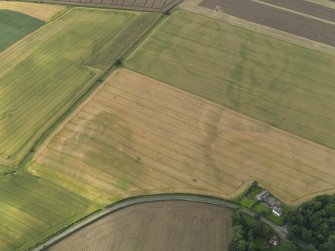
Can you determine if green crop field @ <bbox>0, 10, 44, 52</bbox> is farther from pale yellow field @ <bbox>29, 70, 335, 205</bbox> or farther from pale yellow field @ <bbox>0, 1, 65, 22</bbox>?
pale yellow field @ <bbox>29, 70, 335, 205</bbox>

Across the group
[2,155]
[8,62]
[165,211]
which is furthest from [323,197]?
[8,62]

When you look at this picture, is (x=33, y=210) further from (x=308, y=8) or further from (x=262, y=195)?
(x=308, y=8)

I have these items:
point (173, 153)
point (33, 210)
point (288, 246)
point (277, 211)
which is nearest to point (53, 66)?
point (173, 153)

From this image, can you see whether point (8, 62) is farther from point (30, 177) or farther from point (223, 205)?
point (223, 205)

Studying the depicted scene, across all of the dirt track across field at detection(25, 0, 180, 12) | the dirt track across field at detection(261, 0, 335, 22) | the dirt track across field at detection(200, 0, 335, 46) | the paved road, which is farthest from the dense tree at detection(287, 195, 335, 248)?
the dirt track across field at detection(25, 0, 180, 12)

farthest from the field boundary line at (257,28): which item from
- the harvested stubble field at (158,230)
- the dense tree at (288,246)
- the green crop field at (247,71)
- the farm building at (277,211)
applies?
the dense tree at (288,246)

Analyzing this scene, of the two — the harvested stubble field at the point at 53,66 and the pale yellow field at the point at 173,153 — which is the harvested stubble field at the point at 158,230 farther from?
the harvested stubble field at the point at 53,66
